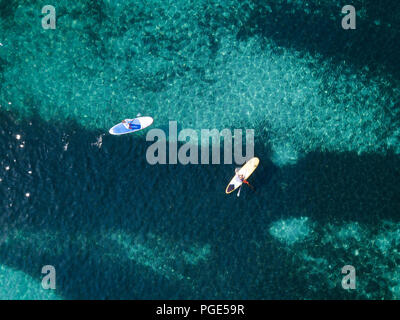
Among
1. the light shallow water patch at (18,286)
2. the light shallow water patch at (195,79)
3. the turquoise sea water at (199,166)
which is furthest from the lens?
the light shallow water patch at (195,79)

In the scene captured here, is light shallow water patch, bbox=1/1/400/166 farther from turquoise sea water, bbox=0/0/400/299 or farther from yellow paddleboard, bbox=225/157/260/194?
yellow paddleboard, bbox=225/157/260/194

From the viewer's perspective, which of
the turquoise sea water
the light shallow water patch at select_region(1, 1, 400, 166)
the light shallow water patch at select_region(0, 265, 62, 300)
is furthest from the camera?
the light shallow water patch at select_region(1, 1, 400, 166)

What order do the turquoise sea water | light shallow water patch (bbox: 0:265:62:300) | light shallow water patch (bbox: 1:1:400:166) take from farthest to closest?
light shallow water patch (bbox: 1:1:400:166)
the turquoise sea water
light shallow water patch (bbox: 0:265:62:300)

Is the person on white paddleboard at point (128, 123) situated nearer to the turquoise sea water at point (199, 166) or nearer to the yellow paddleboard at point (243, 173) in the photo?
the turquoise sea water at point (199, 166)

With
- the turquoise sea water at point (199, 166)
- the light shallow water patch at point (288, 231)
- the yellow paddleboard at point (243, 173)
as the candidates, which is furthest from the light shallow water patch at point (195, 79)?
the light shallow water patch at point (288, 231)

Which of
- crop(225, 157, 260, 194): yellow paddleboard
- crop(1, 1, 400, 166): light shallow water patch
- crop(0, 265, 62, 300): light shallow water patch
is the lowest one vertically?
crop(0, 265, 62, 300): light shallow water patch

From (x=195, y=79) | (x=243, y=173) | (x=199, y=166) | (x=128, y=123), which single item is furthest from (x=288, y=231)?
(x=128, y=123)

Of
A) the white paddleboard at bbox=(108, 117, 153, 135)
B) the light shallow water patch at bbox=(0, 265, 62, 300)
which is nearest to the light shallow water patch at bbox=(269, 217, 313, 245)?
the white paddleboard at bbox=(108, 117, 153, 135)
